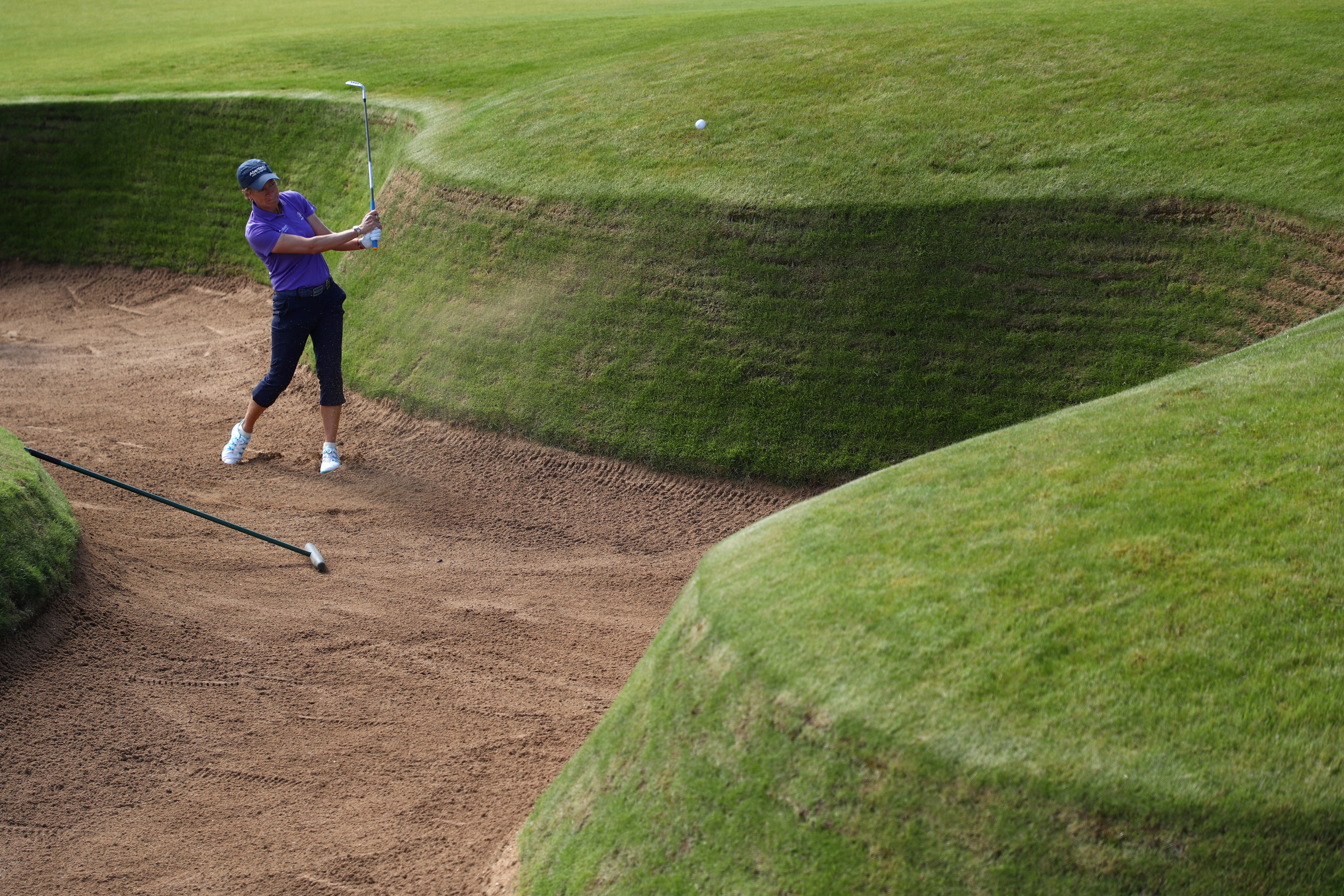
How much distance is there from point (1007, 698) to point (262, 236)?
8.45m

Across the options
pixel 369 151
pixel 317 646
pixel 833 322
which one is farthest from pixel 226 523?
pixel 833 322

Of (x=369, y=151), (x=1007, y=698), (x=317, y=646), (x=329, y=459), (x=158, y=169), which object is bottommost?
(x=317, y=646)

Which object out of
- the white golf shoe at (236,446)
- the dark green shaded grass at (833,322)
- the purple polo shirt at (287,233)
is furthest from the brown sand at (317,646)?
the purple polo shirt at (287,233)

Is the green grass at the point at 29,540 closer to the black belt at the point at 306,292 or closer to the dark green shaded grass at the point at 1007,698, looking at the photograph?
the black belt at the point at 306,292

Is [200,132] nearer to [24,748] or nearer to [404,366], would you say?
[404,366]

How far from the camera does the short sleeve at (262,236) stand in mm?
9703

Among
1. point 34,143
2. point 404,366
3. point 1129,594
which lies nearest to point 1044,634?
point 1129,594

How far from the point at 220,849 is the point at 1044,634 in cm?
441

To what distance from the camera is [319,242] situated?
9.73 m

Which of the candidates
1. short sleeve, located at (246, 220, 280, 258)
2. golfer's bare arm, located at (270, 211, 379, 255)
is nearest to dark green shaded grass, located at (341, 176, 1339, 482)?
golfer's bare arm, located at (270, 211, 379, 255)

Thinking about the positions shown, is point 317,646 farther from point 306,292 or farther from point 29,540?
point 306,292

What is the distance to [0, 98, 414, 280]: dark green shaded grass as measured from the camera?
16.3 meters

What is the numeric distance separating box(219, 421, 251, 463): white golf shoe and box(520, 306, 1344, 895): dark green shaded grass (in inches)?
281

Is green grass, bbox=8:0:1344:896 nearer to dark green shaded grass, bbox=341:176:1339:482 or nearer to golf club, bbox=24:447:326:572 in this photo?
dark green shaded grass, bbox=341:176:1339:482
